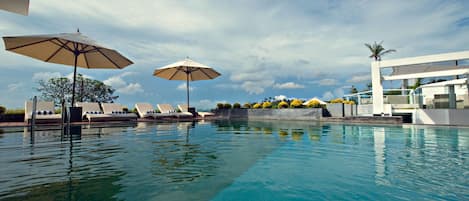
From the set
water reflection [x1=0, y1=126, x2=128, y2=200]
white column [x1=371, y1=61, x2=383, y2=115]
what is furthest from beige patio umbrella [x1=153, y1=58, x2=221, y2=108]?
water reflection [x1=0, y1=126, x2=128, y2=200]

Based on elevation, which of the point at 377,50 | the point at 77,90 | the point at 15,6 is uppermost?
the point at 377,50

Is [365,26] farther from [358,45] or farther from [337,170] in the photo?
[337,170]

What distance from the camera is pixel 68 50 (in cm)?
1051

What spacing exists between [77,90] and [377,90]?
2418cm

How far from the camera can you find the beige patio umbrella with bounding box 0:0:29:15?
316 cm

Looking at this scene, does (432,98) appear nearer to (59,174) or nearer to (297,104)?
(297,104)

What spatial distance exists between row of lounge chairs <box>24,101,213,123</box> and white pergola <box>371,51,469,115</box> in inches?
515

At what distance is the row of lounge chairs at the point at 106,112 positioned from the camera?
1055 cm

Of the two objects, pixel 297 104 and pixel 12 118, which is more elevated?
pixel 297 104

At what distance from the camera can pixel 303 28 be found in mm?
14438

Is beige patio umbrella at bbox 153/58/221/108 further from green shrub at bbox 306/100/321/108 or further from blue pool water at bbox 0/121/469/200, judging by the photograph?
blue pool water at bbox 0/121/469/200

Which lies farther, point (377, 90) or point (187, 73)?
point (187, 73)

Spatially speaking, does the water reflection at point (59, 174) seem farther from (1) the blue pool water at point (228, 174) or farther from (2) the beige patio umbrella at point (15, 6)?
(2) the beige patio umbrella at point (15, 6)

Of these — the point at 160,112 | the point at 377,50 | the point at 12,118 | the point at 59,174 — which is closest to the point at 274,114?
the point at 160,112
